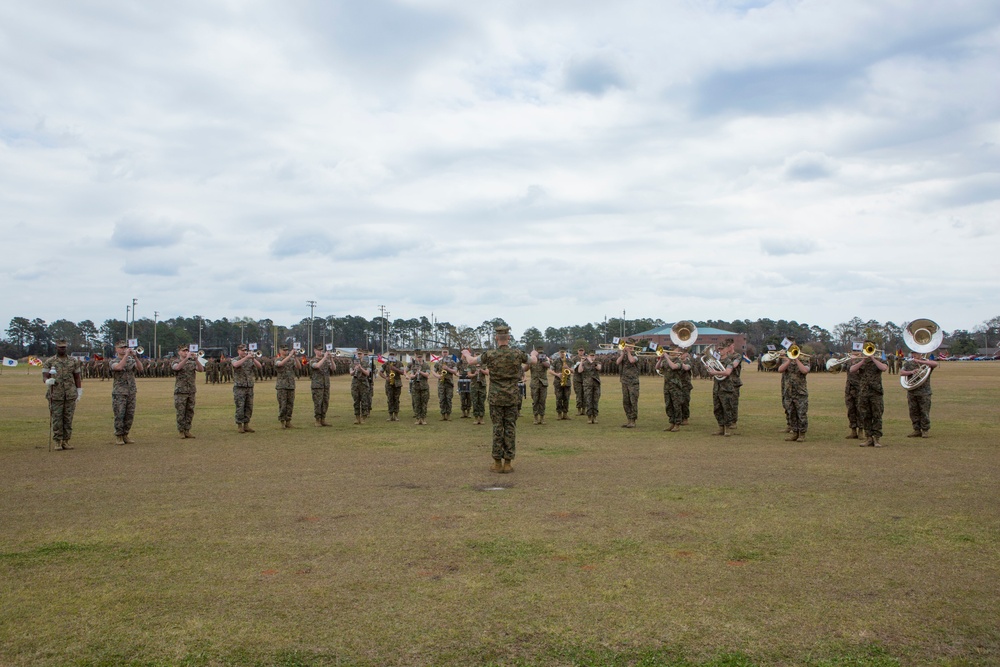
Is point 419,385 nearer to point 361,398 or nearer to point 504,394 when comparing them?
point 361,398

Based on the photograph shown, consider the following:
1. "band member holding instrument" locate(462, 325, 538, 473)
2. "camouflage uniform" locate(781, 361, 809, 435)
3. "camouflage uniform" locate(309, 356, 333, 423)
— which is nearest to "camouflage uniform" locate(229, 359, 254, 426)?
"camouflage uniform" locate(309, 356, 333, 423)

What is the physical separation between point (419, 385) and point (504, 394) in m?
8.37

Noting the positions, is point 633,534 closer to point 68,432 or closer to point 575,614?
point 575,614

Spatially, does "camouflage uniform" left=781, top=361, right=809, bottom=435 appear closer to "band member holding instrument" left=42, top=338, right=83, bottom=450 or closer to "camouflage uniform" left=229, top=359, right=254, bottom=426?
"camouflage uniform" left=229, top=359, right=254, bottom=426

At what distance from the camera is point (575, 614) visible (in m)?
5.25

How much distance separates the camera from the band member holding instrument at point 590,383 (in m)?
19.6

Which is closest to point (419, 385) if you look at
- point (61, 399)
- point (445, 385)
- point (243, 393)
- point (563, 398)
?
point (445, 385)

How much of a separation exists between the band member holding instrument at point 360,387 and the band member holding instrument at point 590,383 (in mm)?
5844

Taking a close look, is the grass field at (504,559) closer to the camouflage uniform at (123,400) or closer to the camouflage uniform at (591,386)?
the camouflage uniform at (123,400)

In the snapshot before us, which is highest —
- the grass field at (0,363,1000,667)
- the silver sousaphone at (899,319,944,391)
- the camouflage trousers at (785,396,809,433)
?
the silver sousaphone at (899,319,944,391)

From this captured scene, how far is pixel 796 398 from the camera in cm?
1539

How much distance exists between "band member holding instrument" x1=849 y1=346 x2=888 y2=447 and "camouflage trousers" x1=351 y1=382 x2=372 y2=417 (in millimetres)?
11983

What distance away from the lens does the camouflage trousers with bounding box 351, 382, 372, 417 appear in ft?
65.6

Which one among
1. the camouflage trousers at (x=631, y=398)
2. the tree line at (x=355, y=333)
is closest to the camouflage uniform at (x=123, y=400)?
the camouflage trousers at (x=631, y=398)
